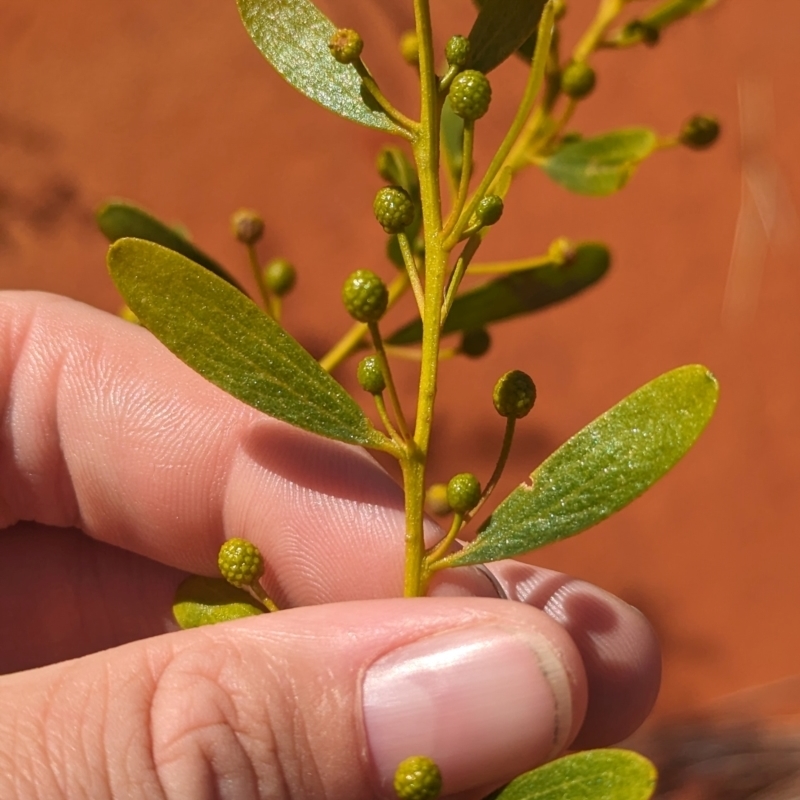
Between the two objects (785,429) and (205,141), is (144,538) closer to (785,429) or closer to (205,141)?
(205,141)

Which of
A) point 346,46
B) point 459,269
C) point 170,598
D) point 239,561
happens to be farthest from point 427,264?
point 170,598

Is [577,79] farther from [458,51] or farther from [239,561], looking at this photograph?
[239,561]

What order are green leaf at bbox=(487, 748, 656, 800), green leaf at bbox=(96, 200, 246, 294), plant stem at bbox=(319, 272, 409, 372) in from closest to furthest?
green leaf at bbox=(487, 748, 656, 800) → green leaf at bbox=(96, 200, 246, 294) → plant stem at bbox=(319, 272, 409, 372)

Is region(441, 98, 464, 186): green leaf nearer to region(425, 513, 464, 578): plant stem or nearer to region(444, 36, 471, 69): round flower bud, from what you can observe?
region(444, 36, 471, 69): round flower bud

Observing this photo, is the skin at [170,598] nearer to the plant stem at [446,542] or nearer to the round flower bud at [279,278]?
the plant stem at [446,542]

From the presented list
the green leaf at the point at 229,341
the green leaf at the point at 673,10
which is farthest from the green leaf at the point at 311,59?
the green leaf at the point at 673,10

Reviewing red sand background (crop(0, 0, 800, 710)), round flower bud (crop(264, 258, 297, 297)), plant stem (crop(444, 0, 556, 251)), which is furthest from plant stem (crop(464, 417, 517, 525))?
red sand background (crop(0, 0, 800, 710))
